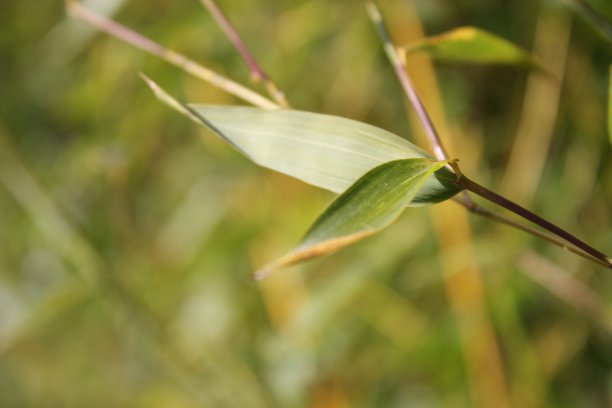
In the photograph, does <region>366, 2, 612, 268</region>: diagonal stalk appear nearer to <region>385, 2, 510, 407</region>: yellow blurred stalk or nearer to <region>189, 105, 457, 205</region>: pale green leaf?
<region>189, 105, 457, 205</region>: pale green leaf

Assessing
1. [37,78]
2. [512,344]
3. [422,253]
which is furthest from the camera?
[37,78]

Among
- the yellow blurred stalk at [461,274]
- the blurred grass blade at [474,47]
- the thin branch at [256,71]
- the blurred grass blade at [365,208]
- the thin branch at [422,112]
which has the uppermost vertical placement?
the thin branch at [256,71]

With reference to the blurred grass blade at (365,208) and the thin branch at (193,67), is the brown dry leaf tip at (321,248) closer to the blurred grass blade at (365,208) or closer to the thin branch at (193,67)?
the blurred grass blade at (365,208)

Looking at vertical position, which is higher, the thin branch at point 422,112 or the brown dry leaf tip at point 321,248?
the brown dry leaf tip at point 321,248

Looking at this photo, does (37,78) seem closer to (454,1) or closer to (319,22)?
(319,22)

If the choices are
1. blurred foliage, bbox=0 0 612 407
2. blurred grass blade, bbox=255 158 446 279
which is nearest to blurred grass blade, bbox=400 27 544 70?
blurred grass blade, bbox=255 158 446 279

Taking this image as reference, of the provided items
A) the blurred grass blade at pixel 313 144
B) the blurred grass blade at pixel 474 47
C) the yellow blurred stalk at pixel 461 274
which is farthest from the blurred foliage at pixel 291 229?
the blurred grass blade at pixel 313 144

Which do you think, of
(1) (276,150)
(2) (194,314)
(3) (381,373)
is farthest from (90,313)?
(1) (276,150)

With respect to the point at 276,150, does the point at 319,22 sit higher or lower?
lower
